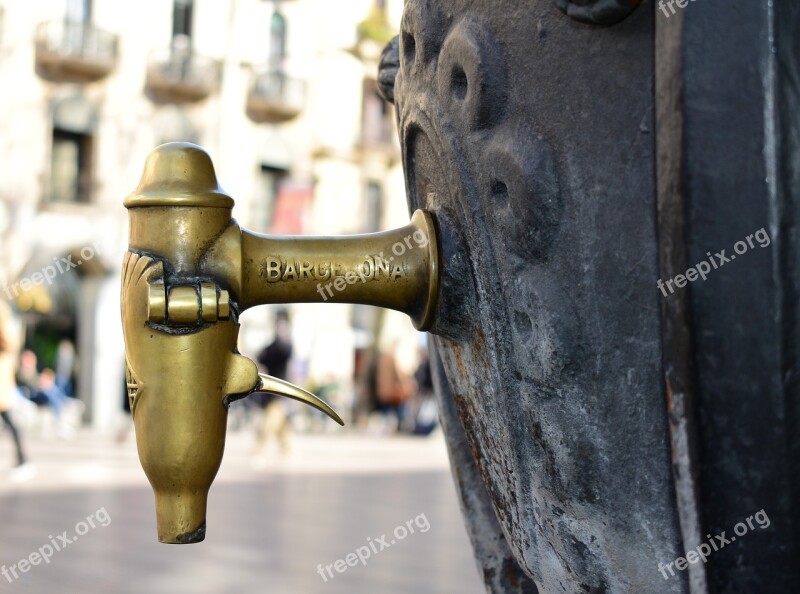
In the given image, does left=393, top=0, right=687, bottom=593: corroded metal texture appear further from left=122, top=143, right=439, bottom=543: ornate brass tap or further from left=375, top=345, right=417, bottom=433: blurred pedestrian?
left=375, top=345, right=417, bottom=433: blurred pedestrian

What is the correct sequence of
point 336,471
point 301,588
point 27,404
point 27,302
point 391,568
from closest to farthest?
point 301,588 < point 391,568 < point 336,471 < point 27,404 < point 27,302

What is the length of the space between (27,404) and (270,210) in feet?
24.3

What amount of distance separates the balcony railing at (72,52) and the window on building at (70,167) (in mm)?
904

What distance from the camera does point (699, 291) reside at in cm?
53

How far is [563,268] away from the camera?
633 millimetres

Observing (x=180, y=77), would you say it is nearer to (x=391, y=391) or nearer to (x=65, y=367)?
(x=65, y=367)

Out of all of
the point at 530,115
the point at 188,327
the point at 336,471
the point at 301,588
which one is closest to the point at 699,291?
the point at 530,115

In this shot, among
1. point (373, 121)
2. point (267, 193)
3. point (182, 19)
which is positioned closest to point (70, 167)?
point (182, 19)

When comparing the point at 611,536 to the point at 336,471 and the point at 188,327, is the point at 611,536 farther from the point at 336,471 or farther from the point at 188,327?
the point at 336,471

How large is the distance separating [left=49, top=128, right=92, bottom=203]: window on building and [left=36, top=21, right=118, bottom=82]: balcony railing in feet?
2.97

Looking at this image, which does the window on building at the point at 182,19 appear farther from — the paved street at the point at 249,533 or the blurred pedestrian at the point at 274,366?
the paved street at the point at 249,533

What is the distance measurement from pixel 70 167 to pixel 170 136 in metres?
1.77

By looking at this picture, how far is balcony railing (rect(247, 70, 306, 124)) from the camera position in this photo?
20172 millimetres

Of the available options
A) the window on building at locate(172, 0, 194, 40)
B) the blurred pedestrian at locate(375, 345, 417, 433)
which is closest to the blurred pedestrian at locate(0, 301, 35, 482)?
the blurred pedestrian at locate(375, 345, 417, 433)
